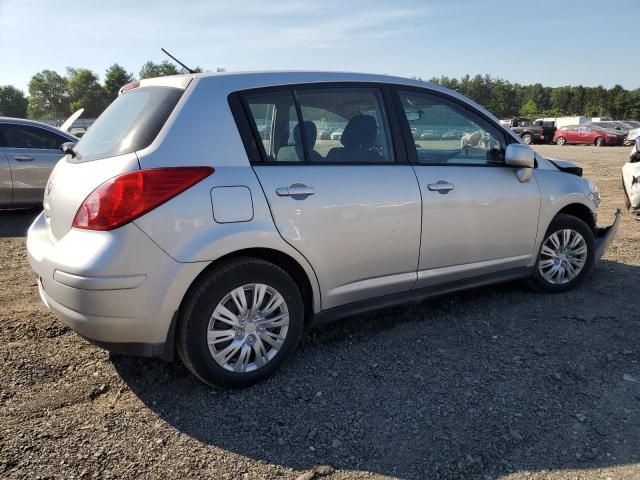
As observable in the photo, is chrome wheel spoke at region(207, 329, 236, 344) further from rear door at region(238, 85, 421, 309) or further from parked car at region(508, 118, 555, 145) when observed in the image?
parked car at region(508, 118, 555, 145)

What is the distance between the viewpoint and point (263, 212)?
2828 millimetres

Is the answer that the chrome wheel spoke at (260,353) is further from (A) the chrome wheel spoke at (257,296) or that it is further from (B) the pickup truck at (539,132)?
(B) the pickup truck at (539,132)

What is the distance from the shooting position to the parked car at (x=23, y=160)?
7430 millimetres

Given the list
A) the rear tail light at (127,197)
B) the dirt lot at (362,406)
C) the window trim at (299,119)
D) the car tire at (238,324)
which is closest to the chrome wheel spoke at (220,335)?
the car tire at (238,324)

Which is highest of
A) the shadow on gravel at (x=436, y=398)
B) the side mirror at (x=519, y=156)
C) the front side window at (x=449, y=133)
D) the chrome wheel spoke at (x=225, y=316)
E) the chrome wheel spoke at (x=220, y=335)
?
the front side window at (x=449, y=133)

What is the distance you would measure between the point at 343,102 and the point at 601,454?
2415 mm

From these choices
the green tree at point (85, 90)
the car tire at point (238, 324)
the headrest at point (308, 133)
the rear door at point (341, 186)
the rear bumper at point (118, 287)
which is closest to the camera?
the rear bumper at point (118, 287)

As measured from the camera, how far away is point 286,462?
7.82ft

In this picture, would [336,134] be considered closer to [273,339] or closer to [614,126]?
[273,339]

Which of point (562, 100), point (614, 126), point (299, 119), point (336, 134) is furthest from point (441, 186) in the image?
point (562, 100)

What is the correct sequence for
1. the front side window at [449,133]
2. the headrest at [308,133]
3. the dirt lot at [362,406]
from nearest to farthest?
1. the dirt lot at [362,406]
2. the headrest at [308,133]
3. the front side window at [449,133]

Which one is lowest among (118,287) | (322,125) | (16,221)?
(16,221)

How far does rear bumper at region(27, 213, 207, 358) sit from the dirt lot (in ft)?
1.42

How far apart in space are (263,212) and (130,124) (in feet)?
2.95
